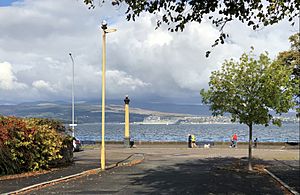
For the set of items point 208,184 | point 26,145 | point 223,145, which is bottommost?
point 223,145

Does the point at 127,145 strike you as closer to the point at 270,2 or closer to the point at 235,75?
the point at 235,75

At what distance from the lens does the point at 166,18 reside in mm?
8711

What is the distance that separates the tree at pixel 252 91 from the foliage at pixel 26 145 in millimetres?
7962

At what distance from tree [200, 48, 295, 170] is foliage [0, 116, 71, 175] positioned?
7.96m

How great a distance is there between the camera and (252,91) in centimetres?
2228

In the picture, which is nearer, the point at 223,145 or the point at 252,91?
the point at 252,91

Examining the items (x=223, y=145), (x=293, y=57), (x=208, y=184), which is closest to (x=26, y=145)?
(x=208, y=184)

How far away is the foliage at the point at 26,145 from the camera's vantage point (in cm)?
1842

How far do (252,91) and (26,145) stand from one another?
34.0 ft

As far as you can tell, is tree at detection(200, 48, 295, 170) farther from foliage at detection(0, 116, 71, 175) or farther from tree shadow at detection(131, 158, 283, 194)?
foliage at detection(0, 116, 71, 175)

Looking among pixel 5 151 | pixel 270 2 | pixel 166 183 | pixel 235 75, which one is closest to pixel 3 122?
pixel 5 151

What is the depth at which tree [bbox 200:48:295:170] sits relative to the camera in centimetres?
2175

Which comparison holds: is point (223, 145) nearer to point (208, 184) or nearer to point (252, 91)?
point (252, 91)

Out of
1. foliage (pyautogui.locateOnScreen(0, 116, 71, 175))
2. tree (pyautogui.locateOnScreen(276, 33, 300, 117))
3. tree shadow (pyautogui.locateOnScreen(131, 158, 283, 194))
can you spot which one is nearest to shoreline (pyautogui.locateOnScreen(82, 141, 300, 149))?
tree (pyautogui.locateOnScreen(276, 33, 300, 117))
